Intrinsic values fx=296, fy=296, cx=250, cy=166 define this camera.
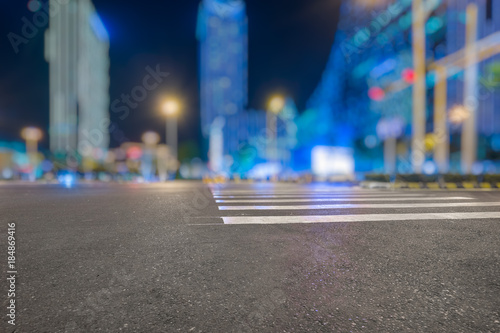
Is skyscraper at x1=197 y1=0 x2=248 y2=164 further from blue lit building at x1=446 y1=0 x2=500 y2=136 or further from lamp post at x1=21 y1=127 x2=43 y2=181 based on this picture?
blue lit building at x1=446 y1=0 x2=500 y2=136

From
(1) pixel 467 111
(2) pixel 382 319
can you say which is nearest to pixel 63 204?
(2) pixel 382 319

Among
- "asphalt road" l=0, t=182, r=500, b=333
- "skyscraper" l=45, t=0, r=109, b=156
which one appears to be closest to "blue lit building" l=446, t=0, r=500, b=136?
"asphalt road" l=0, t=182, r=500, b=333

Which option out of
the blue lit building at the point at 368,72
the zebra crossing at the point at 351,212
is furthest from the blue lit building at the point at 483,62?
the zebra crossing at the point at 351,212

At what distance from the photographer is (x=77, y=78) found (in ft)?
214

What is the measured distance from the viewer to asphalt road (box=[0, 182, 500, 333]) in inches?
89.3

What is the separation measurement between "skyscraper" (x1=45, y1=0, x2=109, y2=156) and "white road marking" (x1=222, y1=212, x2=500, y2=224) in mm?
52870

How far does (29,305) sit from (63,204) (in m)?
5.86

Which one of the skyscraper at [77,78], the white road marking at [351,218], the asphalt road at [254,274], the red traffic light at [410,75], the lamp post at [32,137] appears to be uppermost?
the skyscraper at [77,78]

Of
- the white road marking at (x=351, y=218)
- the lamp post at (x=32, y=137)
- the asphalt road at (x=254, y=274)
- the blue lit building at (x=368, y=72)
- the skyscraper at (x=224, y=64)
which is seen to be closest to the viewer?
the asphalt road at (x=254, y=274)

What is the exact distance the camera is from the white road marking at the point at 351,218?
553 centimetres

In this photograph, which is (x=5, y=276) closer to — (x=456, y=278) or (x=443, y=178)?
(x=456, y=278)

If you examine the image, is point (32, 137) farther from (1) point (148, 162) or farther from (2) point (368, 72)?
(2) point (368, 72)

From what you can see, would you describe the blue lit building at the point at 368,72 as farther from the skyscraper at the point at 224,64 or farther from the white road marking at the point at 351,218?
the skyscraper at the point at 224,64

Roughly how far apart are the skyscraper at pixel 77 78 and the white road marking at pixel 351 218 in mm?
52870
